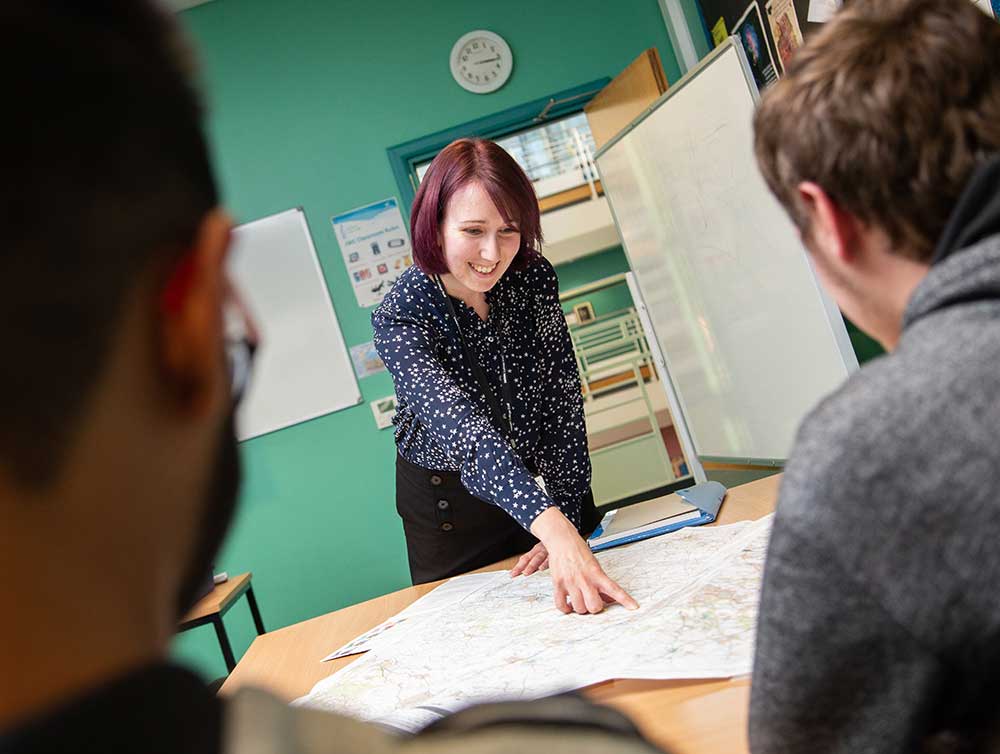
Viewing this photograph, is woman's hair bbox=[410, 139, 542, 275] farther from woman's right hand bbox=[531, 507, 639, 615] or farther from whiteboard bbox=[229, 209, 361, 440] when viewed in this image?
whiteboard bbox=[229, 209, 361, 440]

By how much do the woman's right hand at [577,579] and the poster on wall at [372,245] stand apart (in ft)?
9.53

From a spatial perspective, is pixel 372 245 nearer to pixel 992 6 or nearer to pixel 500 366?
pixel 500 366

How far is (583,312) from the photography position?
631 centimetres

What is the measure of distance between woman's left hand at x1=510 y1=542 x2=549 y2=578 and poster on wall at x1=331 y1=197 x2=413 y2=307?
8.76 feet

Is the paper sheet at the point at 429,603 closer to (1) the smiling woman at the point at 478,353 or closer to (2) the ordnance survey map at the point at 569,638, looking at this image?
(2) the ordnance survey map at the point at 569,638

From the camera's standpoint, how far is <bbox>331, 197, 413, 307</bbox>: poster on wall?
4125 millimetres

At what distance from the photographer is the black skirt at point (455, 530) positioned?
6.10ft

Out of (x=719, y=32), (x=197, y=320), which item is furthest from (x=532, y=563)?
(x=719, y=32)

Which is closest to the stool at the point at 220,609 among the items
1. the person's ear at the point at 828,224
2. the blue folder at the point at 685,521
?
the blue folder at the point at 685,521

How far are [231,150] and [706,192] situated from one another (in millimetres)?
2408

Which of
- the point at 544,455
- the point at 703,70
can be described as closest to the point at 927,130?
the point at 544,455

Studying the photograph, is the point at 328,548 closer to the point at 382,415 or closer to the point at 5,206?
the point at 382,415

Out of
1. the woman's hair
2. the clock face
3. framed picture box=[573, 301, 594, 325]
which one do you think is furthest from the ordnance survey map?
framed picture box=[573, 301, 594, 325]

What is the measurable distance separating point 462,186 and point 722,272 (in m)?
1.34
